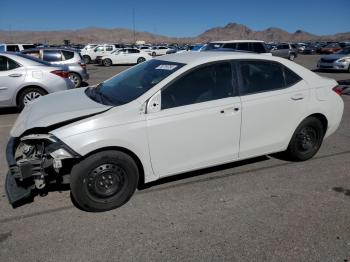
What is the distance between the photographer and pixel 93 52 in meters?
31.8

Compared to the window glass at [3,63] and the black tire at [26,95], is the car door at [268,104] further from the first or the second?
the window glass at [3,63]

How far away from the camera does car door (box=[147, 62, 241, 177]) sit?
365 cm

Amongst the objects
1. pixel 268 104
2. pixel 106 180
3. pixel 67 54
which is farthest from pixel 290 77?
pixel 67 54

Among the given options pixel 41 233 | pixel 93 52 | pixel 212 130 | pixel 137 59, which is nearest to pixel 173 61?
pixel 212 130

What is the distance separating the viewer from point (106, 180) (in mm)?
3512

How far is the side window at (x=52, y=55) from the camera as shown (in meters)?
13.1

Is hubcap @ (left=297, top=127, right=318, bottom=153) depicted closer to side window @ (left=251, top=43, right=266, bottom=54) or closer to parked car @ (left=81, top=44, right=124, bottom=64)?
side window @ (left=251, top=43, right=266, bottom=54)

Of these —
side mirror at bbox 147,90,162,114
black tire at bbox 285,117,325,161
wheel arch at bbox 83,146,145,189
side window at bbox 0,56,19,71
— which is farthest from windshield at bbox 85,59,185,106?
side window at bbox 0,56,19,71

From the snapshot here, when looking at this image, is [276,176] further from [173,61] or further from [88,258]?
[88,258]

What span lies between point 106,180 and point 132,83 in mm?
1344

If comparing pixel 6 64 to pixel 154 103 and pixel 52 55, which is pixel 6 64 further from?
pixel 154 103

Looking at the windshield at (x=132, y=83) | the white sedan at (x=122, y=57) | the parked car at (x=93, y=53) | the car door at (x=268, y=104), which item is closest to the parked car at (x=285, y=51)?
the white sedan at (x=122, y=57)

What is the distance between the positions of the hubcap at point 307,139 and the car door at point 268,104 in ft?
0.84

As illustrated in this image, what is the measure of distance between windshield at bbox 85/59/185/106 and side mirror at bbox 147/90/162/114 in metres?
0.15
